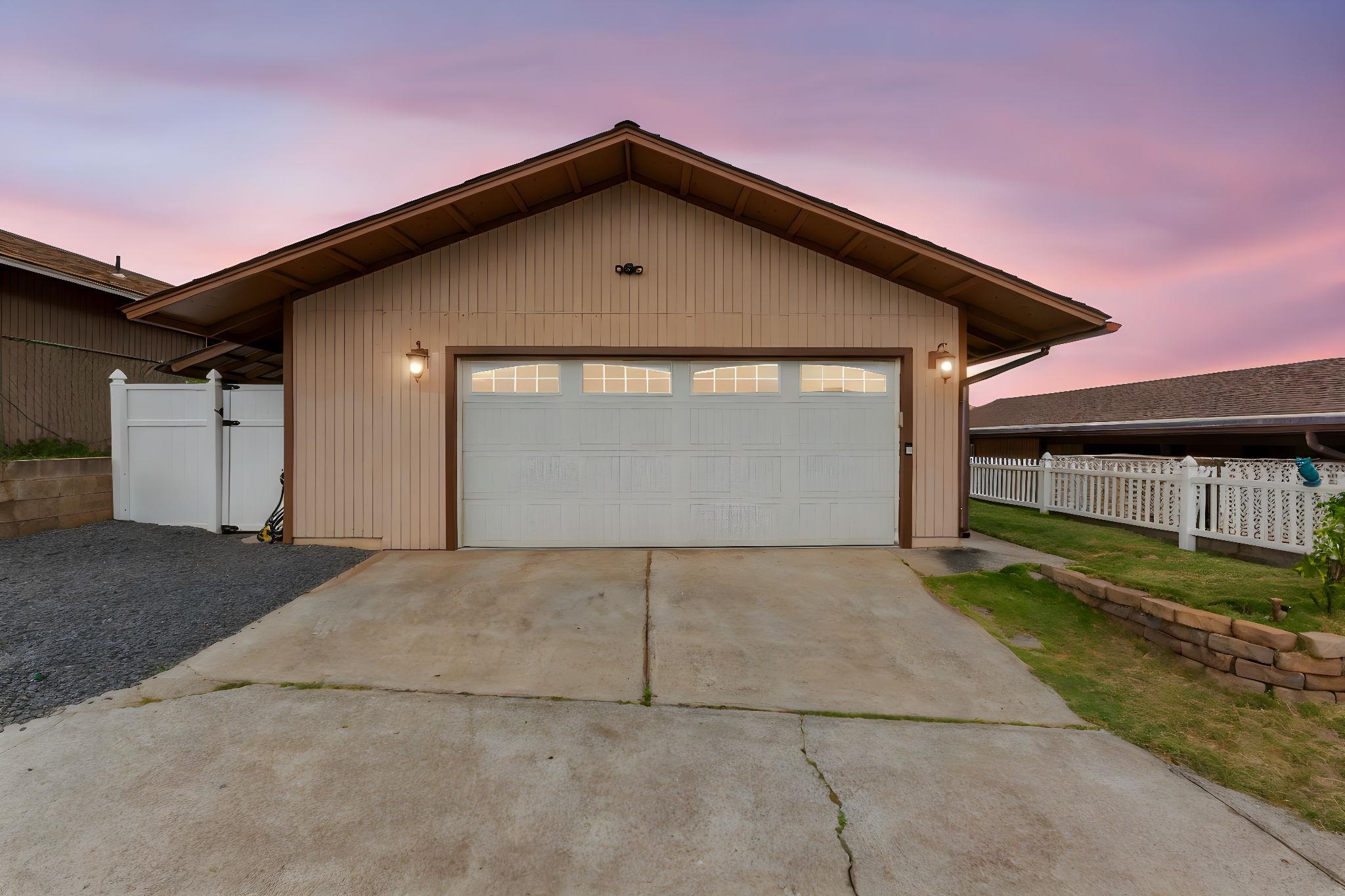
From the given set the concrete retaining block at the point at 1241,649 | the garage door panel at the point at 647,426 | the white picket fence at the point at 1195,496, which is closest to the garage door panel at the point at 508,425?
the garage door panel at the point at 647,426

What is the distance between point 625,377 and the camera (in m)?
6.08

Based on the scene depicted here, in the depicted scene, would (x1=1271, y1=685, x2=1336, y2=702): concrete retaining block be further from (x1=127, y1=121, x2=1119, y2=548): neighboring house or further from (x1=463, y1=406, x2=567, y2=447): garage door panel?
(x1=463, y1=406, x2=567, y2=447): garage door panel

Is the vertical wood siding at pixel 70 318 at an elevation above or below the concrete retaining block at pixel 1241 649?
above

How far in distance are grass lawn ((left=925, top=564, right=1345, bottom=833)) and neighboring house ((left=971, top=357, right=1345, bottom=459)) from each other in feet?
21.3

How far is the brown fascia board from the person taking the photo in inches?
202

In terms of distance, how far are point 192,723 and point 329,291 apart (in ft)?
16.8

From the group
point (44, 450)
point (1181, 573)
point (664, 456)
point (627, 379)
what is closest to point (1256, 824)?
point (1181, 573)

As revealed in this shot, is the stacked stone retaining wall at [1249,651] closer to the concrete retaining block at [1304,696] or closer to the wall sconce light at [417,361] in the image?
the concrete retaining block at [1304,696]

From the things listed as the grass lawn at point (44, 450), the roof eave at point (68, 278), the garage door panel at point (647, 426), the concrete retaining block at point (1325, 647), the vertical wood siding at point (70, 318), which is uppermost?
the roof eave at point (68, 278)

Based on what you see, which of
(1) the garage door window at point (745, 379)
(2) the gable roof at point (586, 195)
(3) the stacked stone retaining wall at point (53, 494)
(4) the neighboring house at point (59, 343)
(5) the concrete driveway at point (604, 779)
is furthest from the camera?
(4) the neighboring house at point (59, 343)

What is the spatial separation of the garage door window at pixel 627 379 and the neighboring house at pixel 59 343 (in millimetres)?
6630

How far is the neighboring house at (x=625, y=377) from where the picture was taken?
5879 millimetres

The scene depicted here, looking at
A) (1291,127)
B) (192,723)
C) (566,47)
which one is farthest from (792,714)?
(1291,127)

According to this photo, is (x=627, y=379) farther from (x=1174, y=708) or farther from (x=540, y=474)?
(x=1174, y=708)
